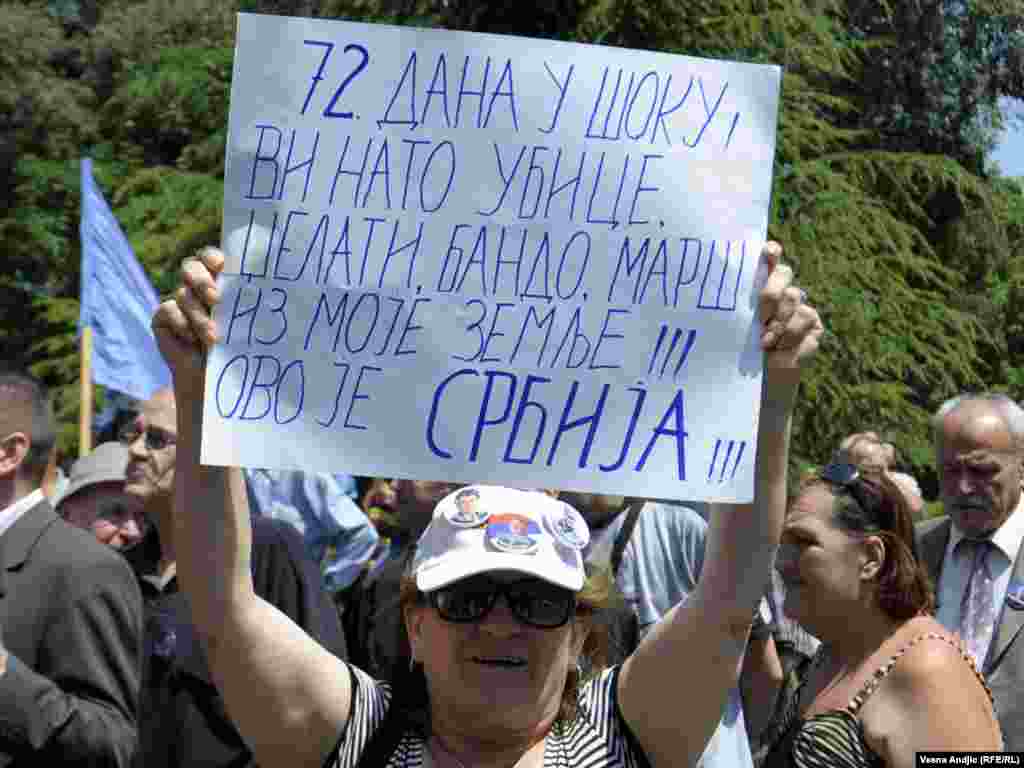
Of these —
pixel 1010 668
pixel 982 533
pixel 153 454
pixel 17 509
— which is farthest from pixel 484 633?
pixel 982 533

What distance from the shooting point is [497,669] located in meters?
2.78

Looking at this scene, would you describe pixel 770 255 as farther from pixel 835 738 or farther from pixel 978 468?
pixel 978 468

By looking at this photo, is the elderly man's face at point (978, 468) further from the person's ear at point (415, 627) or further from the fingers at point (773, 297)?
the person's ear at point (415, 627)

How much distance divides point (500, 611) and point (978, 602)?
2.98 metres

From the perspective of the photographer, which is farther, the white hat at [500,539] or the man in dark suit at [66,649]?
the man in dark suit at [66,649]

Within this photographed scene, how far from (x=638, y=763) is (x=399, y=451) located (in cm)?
65

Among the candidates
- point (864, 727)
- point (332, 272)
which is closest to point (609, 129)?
point (332, 272)

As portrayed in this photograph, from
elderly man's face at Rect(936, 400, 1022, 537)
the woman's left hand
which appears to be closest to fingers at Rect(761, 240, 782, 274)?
the woman's left hand

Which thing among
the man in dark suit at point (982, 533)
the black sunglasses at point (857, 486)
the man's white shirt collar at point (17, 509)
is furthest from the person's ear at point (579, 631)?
the man in dark suit at point (982, 533)

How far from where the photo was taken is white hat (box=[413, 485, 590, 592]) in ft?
9.17

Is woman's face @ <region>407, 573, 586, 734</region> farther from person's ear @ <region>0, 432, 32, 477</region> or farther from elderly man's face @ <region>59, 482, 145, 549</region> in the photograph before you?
elderly man's face @ <region>59, 482, 145, 549</region>

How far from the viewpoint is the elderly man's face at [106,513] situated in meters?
6.58

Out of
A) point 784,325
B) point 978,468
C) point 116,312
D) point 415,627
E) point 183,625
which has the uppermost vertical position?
point 116,312

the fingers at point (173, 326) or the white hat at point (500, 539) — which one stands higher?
the fingers at point (173, 326)
